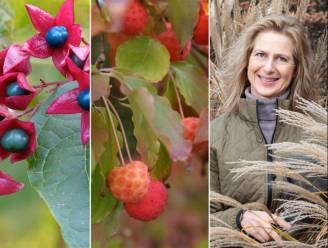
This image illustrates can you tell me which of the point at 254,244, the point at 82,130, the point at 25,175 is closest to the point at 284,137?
the point at 254,244

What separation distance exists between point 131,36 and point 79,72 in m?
0.18

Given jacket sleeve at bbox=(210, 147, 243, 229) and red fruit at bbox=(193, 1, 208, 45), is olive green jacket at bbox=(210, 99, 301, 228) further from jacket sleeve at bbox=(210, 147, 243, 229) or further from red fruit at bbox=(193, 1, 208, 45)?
red fruit at bbox=(193, 1, 208, 45)

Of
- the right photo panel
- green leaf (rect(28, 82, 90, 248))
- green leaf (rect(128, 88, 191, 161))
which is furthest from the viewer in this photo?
the right photo panel

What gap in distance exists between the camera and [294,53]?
165cm

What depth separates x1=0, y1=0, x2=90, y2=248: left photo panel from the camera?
1.43 metres

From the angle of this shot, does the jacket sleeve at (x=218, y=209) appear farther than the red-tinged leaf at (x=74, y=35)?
Yes

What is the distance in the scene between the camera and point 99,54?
145 centimetres

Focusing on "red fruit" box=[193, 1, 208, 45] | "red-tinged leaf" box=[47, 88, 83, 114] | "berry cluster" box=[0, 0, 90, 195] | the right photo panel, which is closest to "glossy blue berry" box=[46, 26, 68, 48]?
"berry cluster" box=[0, 0, 90, 195]

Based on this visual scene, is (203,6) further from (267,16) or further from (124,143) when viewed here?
(124,143)

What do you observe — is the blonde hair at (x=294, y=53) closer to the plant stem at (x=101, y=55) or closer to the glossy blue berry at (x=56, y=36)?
the plant stem at (x=101, y=55)

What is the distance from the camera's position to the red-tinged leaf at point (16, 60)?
4.68 feet

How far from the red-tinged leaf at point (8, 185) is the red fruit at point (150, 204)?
30 cm

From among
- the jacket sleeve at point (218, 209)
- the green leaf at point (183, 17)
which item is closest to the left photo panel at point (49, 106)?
the green leaf at point (183, 17)

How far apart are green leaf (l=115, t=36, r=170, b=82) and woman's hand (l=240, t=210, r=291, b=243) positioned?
50cm
